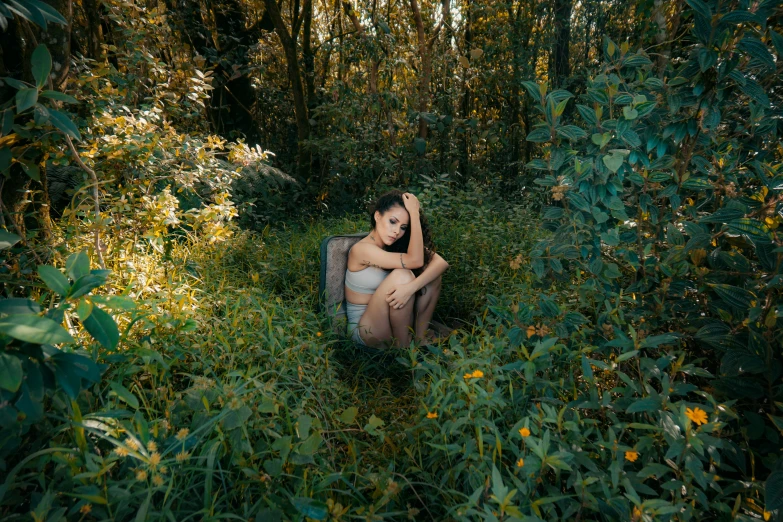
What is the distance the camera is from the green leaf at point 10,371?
3.12 feet

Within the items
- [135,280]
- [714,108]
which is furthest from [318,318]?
[714,108]

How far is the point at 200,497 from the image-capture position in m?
1.54

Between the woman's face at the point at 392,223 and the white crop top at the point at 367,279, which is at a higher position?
the woman's face at the point at 392,223

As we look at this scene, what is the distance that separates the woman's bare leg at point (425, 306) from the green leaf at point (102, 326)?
7.60 feet

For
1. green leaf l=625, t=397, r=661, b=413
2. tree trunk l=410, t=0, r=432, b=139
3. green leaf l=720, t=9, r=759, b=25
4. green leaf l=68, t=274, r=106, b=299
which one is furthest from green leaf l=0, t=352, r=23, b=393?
tree trunk l=410, t=0, r=432, b=139

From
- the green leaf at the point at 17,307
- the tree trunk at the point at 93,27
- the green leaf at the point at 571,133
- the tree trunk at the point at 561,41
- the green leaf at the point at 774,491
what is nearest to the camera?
the green leaf at the point at 17,307

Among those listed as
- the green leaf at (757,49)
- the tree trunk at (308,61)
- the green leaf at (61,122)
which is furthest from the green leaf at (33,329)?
the tree trunk at (308,61)

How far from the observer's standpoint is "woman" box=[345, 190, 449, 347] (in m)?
3.17

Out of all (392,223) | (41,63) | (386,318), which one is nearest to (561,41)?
(392,223)

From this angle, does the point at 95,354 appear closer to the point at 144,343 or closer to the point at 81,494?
the point at 144,343

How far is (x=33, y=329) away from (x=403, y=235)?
2547 millimetres

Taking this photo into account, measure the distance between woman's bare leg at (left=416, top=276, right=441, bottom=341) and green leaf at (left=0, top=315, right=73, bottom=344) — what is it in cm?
249

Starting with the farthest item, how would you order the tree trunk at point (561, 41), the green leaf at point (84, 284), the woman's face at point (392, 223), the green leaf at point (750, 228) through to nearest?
1. the tree trunk at point (561, 41)
2. the woman's face at point (392, 223)
3. the green leaf at point (750, 228)
4. the green leaf at point (84, 284)

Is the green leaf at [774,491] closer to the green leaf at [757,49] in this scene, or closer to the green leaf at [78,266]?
the green leaf at [757,49]
